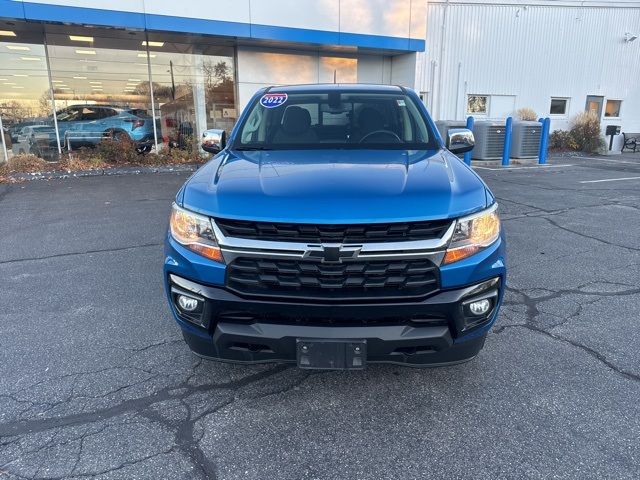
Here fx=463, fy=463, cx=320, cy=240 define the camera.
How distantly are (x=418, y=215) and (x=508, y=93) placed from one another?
18382 mm

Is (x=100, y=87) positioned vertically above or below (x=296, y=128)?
above

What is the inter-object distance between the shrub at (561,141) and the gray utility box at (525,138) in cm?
471

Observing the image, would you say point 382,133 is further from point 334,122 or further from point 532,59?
point 532,59

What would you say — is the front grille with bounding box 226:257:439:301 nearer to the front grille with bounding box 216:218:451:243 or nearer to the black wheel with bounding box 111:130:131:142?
the front grille with bounding box 216:218:451:243

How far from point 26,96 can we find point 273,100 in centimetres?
1188

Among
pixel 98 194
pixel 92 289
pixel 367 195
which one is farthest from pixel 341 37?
pixel 367 195

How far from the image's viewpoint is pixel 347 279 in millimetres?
2352

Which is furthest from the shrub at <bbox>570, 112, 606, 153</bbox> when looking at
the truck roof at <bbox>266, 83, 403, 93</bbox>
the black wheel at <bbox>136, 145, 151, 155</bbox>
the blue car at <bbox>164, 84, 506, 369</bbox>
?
the blue car at <bbox>164, 84, 506, 369</bbox>

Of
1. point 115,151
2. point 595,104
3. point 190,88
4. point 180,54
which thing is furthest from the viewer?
point 595,104

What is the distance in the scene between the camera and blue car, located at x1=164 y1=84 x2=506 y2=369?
7.65 ft

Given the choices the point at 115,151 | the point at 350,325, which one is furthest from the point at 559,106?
the point at 350,325

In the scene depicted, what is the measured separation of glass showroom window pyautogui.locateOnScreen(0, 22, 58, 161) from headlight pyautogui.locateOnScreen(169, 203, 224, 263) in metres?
12.7

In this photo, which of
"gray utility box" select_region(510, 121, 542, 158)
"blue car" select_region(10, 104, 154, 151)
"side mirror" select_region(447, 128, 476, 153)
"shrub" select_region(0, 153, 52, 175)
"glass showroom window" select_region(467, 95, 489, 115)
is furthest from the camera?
"glass showroom window" select_region(467, 95, 489, 115)

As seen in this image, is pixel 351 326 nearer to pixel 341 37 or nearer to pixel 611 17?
pixel 341 37
